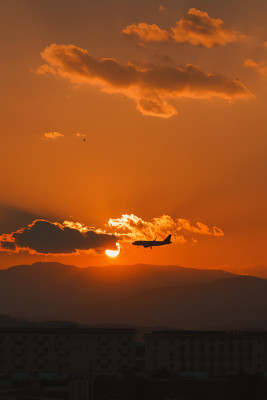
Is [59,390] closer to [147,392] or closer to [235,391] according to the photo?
[147,392]

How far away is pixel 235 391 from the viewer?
15550cm

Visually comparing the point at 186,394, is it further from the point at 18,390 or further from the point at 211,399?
the point at 18,390

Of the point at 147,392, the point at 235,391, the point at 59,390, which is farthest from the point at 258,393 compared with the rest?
the point at 59,390

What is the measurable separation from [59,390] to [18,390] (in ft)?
38.5

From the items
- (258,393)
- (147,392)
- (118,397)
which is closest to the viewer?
(258,393)

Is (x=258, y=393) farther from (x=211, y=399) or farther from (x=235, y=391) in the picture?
(x=211, y=399)

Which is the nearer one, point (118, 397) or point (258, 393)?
point (258, 393)

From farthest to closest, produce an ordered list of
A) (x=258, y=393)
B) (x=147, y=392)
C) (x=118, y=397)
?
(x=118, y=397)
(x=147, y=392)
(x=258, y=393)

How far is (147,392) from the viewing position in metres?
167

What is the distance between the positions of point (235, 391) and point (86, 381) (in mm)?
35262

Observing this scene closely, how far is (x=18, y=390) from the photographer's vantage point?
194375mm

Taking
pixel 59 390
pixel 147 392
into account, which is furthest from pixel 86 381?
pixel 59 390

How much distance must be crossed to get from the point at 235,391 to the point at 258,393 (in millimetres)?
5999

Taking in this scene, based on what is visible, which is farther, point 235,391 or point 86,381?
point 86,381
